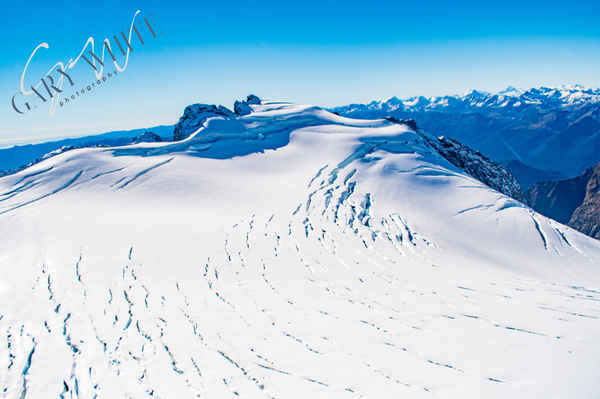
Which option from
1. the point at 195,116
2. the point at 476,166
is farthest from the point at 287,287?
the point at 195,116

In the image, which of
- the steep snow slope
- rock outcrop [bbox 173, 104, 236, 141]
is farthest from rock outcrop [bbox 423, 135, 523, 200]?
rock outcrop [bbox 173, 104, 236, 141]

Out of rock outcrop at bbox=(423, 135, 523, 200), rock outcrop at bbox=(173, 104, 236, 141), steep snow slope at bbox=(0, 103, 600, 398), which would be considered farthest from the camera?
rock outcrop at bbox=(173, 104, 236, 141)

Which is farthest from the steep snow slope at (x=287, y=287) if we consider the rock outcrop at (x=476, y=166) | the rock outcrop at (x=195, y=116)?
the rock outcrop at (x=195, y=116)

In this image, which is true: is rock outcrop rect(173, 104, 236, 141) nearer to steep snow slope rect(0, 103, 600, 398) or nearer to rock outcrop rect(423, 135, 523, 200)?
steep snow slope rect(0, 103, 600, 398)

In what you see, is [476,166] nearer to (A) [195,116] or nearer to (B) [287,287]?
(B) [287,287]

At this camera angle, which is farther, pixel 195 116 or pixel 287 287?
pixel 195 116

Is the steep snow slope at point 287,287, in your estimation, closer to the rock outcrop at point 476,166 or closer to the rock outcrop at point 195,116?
the rock outcrop at point 476,166

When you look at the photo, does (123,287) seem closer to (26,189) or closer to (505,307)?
(505,307)

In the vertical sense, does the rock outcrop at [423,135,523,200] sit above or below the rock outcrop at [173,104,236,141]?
below
